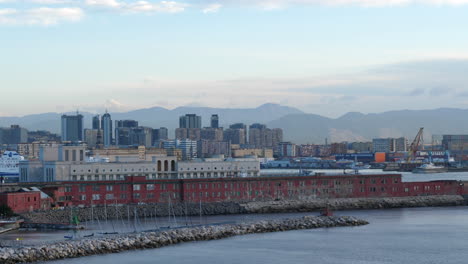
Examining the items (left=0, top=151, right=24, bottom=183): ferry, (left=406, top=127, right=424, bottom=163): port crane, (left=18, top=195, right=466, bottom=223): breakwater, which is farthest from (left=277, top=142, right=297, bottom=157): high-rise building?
(left=18, top=195, right=466, bottom=223): breakwater

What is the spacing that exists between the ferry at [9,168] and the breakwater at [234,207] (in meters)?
17.5

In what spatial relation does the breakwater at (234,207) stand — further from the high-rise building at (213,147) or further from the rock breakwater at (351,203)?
the high-rise building at (213,147)

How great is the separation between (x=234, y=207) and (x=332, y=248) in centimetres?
1359

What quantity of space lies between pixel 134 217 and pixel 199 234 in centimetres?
810

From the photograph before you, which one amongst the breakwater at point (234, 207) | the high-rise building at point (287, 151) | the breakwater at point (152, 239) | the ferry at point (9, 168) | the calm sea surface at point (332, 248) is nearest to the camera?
the breakwater at point (152, 239)

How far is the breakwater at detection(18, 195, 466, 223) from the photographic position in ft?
127

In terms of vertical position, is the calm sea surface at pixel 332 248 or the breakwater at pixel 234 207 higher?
the breakwater at pixel 234 207

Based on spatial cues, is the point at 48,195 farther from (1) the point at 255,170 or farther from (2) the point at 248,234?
(1) the point at 255,170

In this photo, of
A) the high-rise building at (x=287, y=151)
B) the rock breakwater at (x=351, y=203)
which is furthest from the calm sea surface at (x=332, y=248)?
the high-rise building at (x=287, y=151)

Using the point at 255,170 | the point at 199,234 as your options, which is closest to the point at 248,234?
the point at 199,234

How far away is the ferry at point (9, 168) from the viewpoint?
59.0 m

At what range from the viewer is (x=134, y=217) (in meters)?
39.7

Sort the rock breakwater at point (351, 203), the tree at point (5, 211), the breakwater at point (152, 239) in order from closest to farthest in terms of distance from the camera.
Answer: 1. the breakwater at point (152, 239)
2. the tree at point (5, 211)
3. the rock breakwater at point (351, 203)

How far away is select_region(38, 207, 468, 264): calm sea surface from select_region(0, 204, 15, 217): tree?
9.50 meters
